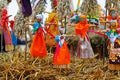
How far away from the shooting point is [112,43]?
270 cm

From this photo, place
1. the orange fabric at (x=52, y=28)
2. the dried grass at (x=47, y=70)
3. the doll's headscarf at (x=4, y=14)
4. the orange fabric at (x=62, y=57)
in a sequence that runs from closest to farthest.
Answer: the dried grass at (x=47, y=70) < the orange fabric at (x=62, y=57) < the doll's headscarf at (x=4, y=14) < the orange fabric at (x=52, y=28)

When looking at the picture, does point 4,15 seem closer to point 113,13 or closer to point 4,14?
point 4,14

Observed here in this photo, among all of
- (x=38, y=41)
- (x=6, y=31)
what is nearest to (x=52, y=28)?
(x=6, y=31)

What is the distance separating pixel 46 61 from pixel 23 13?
480mm

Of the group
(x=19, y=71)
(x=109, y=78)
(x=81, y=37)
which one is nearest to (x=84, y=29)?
(x=81, y=37)

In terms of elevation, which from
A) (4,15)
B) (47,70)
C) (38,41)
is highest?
(4,15)

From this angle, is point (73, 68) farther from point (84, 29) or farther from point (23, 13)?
point (23, 13)

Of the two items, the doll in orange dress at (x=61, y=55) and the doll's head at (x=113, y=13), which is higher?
the doll's head at (x=113, y=13)

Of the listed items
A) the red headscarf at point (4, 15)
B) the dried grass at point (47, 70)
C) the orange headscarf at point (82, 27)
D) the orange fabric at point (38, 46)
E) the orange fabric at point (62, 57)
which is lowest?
the dried grass at point (47, 70)

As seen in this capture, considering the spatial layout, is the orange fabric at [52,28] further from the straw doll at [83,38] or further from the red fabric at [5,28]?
the straw doll at [83,38]

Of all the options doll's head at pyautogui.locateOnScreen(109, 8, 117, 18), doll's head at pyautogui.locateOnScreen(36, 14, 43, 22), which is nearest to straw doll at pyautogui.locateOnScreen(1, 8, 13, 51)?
doll's head at pyautogui.locateOnScreen(36, 14, 43, 22)

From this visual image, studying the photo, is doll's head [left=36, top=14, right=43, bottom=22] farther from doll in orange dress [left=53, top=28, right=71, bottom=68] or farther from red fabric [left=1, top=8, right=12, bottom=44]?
red fabric [left=1, top=8, right=12, bottom=44]

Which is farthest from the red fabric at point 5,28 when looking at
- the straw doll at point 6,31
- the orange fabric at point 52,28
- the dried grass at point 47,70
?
the orange fabric at point 52,28

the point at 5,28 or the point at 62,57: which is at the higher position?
the point at 5,28
